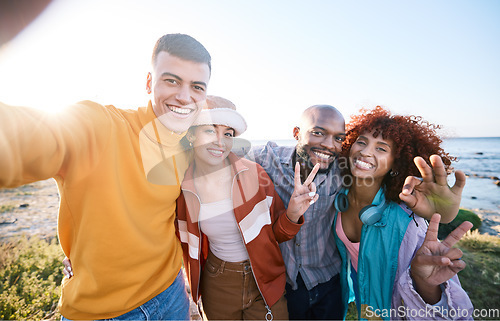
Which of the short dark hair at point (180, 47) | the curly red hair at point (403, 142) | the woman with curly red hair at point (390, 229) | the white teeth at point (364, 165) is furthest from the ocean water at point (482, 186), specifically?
the short dark hair at point (180, 47)

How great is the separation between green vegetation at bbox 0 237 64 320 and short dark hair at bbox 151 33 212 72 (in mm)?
4347

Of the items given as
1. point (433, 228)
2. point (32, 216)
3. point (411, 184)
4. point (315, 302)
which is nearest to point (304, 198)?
point (411, 184)

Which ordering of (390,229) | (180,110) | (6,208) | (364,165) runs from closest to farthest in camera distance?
(180,110) → (390,229) → (364,165) → (6,208)

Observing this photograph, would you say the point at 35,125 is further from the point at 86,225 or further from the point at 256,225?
the point at 256,225

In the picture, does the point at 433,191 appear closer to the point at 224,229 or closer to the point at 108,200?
the point at 224,229

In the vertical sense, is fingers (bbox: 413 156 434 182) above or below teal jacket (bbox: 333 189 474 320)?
above

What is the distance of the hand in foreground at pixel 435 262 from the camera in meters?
1.92

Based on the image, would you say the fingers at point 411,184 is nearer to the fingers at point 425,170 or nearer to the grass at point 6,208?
the fingers at point 425,170

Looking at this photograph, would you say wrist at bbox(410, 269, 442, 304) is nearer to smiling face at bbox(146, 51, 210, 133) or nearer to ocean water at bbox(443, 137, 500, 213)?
smiling face at bbox(146, 51, 210, 133)

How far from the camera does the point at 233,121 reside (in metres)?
2.47

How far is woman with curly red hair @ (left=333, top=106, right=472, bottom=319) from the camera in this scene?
2.04 metres

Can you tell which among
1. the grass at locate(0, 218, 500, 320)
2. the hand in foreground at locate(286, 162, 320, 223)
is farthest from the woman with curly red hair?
the grass at locate(0, 218, 500, 320)

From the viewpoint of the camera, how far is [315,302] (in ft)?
9.42

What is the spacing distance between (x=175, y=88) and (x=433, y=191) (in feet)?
8.40
